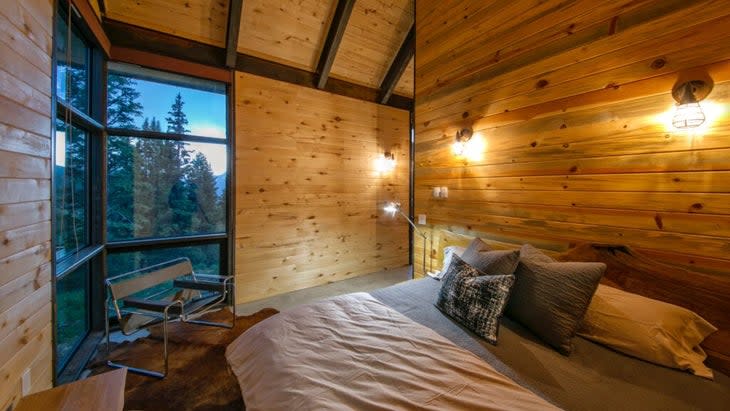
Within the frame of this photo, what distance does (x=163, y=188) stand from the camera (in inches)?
112

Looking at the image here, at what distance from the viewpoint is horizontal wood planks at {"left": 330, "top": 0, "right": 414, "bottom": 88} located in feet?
11.0

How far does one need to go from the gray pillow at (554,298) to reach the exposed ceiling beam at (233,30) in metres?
3.32

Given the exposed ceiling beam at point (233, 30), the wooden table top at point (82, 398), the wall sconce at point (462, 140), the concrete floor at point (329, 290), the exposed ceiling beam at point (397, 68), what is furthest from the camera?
the exposed ceiling beam at point (397, 68)

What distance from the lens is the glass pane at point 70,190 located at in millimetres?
1963

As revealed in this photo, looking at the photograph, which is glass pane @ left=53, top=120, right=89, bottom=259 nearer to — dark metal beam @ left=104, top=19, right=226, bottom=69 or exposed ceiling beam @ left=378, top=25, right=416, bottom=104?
dark metal beam @ left=104, top=19, right=226, bottom=69

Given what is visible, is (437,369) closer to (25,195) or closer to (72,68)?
(25,195)

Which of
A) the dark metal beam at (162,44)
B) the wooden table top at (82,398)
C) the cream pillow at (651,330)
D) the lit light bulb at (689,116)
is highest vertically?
the dark metal beam at (162,44)

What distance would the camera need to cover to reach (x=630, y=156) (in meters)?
1.58

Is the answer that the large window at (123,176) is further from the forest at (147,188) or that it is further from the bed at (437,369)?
the bed at (437,369)

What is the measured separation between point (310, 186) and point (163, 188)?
1.58 m

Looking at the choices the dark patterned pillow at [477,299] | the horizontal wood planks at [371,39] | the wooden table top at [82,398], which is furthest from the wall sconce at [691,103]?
the horizontal wood planks at [371,39]

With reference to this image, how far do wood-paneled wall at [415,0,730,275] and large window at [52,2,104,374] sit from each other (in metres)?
2.94

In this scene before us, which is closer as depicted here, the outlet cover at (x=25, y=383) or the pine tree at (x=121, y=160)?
the outlet cover at (x=25, y=383)

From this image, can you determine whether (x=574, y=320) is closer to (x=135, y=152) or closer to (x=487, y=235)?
(x=487, y=235)
